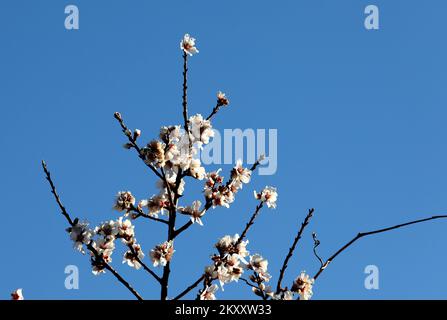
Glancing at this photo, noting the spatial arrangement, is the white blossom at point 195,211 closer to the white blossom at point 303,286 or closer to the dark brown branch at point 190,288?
the dark brown branch at point 190,288

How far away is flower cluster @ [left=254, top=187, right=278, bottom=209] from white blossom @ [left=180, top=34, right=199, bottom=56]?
1905mm

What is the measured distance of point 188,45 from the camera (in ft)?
21.1

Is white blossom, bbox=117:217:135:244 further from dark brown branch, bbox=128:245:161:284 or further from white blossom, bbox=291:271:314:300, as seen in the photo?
white blossom, bbox=291:271:314:300

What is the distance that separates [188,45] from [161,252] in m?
2.45

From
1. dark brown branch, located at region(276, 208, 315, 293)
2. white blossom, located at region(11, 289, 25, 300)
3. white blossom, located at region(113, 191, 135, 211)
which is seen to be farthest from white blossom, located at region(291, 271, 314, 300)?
white blossom, located at region(11, 289, 25, 300)

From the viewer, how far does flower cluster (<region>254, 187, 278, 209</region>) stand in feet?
21.7

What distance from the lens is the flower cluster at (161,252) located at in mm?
5984

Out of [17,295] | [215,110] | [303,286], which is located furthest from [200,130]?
[17,295]

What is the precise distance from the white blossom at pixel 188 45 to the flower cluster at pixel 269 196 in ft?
6.25

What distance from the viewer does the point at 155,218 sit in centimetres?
640

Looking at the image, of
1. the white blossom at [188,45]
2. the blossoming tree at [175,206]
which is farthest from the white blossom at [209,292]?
the white blossom at [188,45]
